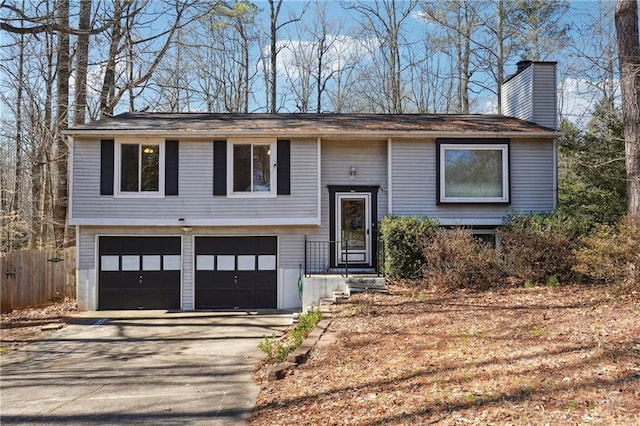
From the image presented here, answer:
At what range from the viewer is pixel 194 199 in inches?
507

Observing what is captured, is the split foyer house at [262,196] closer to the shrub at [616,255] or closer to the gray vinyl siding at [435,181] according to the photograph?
the gray vinyl siding at [435,181]

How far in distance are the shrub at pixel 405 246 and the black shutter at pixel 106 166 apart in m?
7.80

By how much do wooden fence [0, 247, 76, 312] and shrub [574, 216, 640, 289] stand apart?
556 inches

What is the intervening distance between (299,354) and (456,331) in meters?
2.40

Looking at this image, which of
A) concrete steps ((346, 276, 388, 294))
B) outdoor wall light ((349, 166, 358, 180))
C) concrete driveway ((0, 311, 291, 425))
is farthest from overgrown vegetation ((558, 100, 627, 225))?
concrete driveway ((0, 311, 291, 425))

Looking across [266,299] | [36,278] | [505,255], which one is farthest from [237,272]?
[505,255]

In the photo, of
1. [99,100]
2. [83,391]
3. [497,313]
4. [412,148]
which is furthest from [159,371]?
[99,100]

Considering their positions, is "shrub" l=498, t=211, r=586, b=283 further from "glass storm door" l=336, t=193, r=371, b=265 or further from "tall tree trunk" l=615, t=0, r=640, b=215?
"glass storm door" l=336, t=193, r=371, b=265

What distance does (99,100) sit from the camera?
1898 centimetres

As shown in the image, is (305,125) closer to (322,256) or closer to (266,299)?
(322,256)

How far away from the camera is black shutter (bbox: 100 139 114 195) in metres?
12.7

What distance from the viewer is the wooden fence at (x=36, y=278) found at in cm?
1238

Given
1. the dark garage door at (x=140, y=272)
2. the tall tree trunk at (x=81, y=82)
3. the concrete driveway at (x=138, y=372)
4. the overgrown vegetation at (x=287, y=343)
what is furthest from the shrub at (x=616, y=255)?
the tall tree trunk at (x=81, y=82)

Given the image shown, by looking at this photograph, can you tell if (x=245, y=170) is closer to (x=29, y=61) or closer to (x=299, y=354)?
(x=299, y=354)
